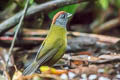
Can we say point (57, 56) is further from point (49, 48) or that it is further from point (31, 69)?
point (31, 69)

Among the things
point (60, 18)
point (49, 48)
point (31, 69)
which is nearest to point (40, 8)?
point (60, 18)

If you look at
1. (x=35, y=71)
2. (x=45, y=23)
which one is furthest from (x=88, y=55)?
(x=45, y=23)

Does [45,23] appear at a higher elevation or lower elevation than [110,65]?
higher

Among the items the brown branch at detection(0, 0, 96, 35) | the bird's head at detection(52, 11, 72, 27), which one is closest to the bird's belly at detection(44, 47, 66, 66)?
the bird's head at detection(52, 11, 72, 27)

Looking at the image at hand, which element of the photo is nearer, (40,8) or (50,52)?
(50,52)

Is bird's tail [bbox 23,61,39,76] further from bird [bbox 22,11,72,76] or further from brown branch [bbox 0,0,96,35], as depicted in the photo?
brown branch [bbox 0,0,96,35]

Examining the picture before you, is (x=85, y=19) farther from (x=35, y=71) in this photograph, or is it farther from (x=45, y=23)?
(x=35, y=71)

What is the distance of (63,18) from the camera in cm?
322

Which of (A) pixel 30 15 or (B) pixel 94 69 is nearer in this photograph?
(B) pixel 94 69

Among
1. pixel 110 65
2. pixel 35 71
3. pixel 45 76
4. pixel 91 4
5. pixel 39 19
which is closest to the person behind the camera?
pixel 45 76

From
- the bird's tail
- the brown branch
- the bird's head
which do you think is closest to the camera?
the bird's tail

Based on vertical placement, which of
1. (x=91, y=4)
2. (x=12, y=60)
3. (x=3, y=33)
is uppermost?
(x=91, y=4)

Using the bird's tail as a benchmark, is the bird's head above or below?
above

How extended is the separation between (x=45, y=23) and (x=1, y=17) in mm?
686
